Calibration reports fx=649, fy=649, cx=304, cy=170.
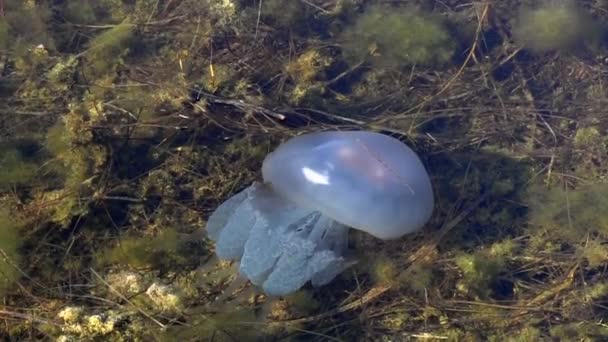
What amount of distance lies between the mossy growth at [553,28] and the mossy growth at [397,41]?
74 centimetres

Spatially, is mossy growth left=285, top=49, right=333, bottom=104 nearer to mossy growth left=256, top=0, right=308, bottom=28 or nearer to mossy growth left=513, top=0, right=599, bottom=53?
mossy growth left=256, top=0, right=308, bottom=28

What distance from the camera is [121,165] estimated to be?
15.0 ft

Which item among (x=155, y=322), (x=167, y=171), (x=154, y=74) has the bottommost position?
(x=155, y=322)

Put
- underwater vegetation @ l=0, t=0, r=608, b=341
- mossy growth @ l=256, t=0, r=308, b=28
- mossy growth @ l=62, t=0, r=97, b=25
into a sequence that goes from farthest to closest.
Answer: mossy growth @ l=256, t=0, r=308, b=28
mossy growth @ l=62, t=0, r=97, b=25
underwater vegetation @ l=0, t=0, r=608, b=341

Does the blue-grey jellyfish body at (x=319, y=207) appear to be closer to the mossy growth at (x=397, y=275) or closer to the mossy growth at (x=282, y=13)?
the mossy growth at (x=397, y=275)

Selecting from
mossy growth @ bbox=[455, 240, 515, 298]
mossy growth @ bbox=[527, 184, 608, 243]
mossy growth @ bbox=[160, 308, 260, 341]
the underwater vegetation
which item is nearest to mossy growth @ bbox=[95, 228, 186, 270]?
the underwater vegetation

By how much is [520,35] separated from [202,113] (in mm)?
3021

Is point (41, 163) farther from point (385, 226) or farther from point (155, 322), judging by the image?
point (385, 226)

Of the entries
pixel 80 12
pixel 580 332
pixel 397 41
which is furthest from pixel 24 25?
pixel 580 332

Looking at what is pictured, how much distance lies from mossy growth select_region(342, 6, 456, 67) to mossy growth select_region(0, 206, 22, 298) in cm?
294

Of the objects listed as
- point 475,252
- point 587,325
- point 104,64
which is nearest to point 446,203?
point 475,252

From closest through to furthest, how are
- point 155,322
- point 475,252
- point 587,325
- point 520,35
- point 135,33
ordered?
point 155,322 < point 587,325 < point 475,252 < point 135,33 < point 520,35

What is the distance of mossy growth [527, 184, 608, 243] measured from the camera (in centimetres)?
466

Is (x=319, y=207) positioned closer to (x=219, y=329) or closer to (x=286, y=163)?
(x=286, y=163)
